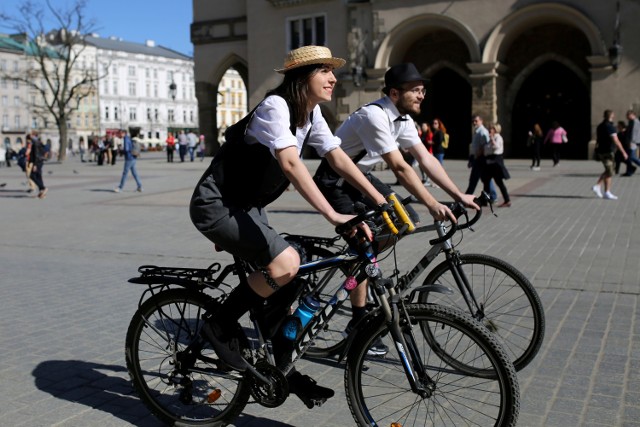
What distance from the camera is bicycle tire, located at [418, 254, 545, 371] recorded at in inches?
168

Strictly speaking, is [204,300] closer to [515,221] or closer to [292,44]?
[515,221]

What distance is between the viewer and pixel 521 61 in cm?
3144

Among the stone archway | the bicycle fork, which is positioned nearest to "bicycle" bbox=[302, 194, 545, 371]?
the bicycle fork

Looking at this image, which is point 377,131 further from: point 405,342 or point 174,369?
point 174,369

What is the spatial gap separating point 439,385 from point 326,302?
648 millimetres

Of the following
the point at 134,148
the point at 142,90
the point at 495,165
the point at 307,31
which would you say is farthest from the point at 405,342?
the point at 142,90

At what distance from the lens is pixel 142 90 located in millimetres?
109188

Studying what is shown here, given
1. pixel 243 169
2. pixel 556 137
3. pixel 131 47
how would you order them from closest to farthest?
pixel 243 169 → pixel 556 137 → pixel 131 47

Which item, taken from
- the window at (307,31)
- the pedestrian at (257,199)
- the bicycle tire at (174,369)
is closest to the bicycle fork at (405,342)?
the pedestrian at (257,199)

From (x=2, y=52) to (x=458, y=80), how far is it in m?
80.9

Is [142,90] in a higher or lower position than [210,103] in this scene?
higher

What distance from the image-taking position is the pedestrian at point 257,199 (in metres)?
3.30

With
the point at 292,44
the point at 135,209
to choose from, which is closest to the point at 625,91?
the point at 292,44

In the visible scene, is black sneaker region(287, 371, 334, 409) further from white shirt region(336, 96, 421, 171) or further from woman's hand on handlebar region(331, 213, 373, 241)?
white shirt region(336, 96, 421, 171)
